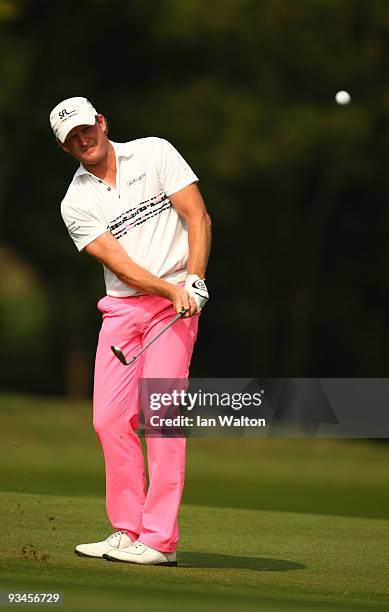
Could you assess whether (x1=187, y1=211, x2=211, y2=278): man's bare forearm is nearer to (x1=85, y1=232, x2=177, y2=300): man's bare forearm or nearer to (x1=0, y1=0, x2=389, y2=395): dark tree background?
(x1=85, y1=232, x2=177, y2=300): man's bare forearm

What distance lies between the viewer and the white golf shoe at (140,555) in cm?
594

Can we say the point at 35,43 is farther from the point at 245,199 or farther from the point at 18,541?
the point at 18,541

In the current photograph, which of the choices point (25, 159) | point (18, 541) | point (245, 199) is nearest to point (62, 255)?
point (25, 159)

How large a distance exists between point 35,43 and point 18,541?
16661 millimetres

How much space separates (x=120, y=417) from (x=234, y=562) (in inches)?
32.6

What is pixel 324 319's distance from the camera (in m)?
23.6

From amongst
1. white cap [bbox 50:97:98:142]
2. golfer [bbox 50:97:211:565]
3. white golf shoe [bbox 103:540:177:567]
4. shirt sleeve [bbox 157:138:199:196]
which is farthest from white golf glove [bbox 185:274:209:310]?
white golf shoe [bbox 103:540:177:567]

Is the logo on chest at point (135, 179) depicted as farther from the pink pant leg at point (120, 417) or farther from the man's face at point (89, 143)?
the pink pant leg at point (120, 417)

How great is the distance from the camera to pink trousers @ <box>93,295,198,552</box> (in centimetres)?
604

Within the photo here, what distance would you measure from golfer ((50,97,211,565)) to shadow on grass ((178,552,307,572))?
0.22 meters

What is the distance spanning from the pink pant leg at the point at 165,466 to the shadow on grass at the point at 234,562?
0.60 ft

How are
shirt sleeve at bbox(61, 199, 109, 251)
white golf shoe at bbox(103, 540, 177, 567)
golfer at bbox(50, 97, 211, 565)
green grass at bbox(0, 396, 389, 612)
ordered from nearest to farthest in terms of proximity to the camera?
green grass at bbox(0, 396, 389, 612)
white golf shoe at bbox(103, 540, 177, 567)
golfer at bbox(50, 97, 211, 565)
shirt sleeve at bbox(61, 199, 109, 251)

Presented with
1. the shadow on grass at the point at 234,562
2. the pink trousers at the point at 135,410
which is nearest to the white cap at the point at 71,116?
the pink trousers at the point at 135,410

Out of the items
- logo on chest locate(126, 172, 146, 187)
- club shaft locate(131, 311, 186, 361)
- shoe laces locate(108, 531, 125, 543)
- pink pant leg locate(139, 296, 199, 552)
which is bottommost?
shoe laces locate(108, 531, 125, 543)
